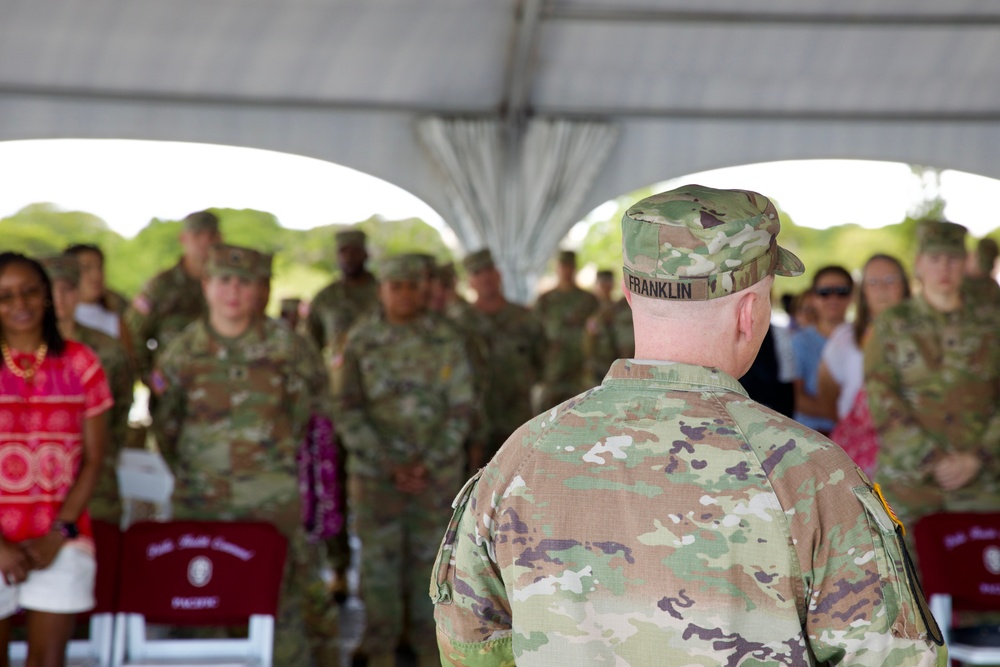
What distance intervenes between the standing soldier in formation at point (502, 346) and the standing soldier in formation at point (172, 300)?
181cm

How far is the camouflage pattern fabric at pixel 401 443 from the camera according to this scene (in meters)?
4.57

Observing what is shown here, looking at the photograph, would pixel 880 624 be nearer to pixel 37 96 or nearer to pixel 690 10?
pixel 690 10

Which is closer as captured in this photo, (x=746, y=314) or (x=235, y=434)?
(x=746, y=314)

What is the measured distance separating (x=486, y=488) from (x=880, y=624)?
0.53m

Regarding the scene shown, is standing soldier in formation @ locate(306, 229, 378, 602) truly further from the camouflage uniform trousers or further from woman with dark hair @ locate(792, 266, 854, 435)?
woman with dark hair @ locate(792, 266, 854, 435)

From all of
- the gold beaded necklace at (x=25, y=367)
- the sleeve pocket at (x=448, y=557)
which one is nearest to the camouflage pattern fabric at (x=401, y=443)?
the gold beaded necklace at (x=25, y=367)

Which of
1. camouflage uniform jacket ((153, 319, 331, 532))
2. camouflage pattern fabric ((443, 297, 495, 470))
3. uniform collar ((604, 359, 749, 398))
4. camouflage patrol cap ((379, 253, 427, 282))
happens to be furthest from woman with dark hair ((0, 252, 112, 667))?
uniform collar ((604, 359, 749, 398))

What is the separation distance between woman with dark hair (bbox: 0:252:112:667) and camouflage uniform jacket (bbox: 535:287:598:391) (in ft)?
16.8

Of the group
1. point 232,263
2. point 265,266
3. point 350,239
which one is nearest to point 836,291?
point 350,239

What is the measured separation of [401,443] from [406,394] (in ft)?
0.70

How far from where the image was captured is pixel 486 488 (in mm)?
1488

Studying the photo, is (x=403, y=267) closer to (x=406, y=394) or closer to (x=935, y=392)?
(x=406, y=394)

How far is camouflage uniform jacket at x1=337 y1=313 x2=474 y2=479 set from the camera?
184 inches

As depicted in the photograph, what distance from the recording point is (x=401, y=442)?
468 centimetres
